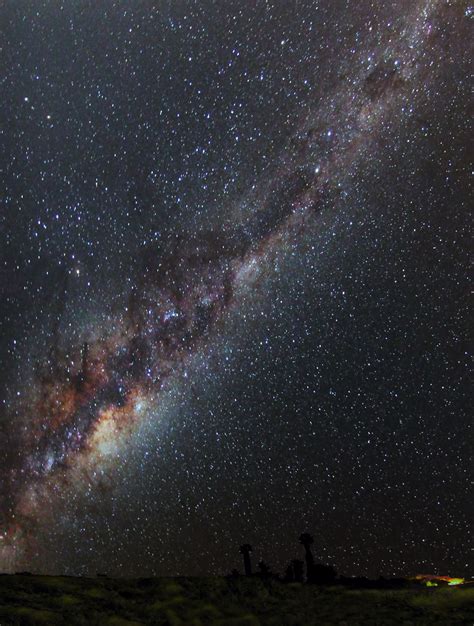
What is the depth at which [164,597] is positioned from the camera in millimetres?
4750

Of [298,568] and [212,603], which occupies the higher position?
[212,603]

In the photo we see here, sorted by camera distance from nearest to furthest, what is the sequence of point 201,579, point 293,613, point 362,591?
point 293,613 → point 362,591 → point 201,579

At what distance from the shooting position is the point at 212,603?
4.69m

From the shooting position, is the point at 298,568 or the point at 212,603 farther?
the point at 298,568

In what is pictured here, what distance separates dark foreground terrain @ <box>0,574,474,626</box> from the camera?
13.9 feet

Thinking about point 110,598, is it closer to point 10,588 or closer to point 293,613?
point 10,588

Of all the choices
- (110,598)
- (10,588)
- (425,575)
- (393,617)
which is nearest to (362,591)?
(393,617)

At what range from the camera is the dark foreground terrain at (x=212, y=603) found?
13.9 ft

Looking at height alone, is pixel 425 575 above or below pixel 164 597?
below

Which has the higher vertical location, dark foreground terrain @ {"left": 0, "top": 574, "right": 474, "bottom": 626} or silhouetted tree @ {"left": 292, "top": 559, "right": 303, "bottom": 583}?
dark foreground terrain @ {"left": 0, "top": 574, "right": 474, "bottom": 626}

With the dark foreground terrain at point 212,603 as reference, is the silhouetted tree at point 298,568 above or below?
below

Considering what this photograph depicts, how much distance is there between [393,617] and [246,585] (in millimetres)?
1407

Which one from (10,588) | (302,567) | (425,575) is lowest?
(425,575)

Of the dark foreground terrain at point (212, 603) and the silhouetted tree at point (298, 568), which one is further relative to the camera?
the silhouetted tree at point (298, 568)
